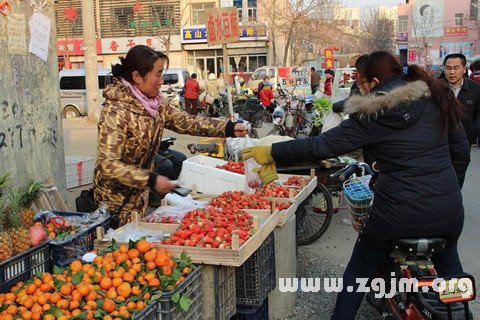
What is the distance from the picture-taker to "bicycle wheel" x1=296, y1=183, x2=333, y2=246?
5.83m

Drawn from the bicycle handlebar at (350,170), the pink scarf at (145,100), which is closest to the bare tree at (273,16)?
the bicycle handlebar at (350,170)

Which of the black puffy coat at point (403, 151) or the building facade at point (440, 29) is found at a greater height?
the building facade at point (440, 29)

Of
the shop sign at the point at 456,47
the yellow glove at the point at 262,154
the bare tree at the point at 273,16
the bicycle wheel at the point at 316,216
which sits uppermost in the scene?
the bare tree at the point at 273,16

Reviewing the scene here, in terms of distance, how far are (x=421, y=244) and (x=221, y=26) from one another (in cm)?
637

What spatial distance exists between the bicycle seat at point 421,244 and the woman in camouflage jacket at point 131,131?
1359mm

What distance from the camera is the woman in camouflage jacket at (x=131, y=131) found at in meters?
3.12

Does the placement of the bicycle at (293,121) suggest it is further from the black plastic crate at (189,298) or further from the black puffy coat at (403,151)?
the black plastic crate at (189,298)

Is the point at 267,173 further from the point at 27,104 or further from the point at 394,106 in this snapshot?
the point at 27,104

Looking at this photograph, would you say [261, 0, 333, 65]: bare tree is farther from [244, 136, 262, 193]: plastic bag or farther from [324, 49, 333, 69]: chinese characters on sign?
[244, 136, 262, 193]: plastic bag

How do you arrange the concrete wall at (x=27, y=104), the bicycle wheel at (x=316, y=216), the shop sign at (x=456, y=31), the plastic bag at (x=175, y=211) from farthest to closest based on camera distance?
the shop sign at (x=456, y=31) < the bicycle wheel at (x=316, y=216) < the concrete wall at (x=27, y=104) < the plastic bag at (x=175, y=211)

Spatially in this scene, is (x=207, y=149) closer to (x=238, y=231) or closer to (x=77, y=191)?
(x=77, y=191)

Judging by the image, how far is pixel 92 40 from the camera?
16.2m

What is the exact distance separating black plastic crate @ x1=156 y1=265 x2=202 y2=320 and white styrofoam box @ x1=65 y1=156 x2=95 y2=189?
581 cm

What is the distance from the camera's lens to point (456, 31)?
175 feet
